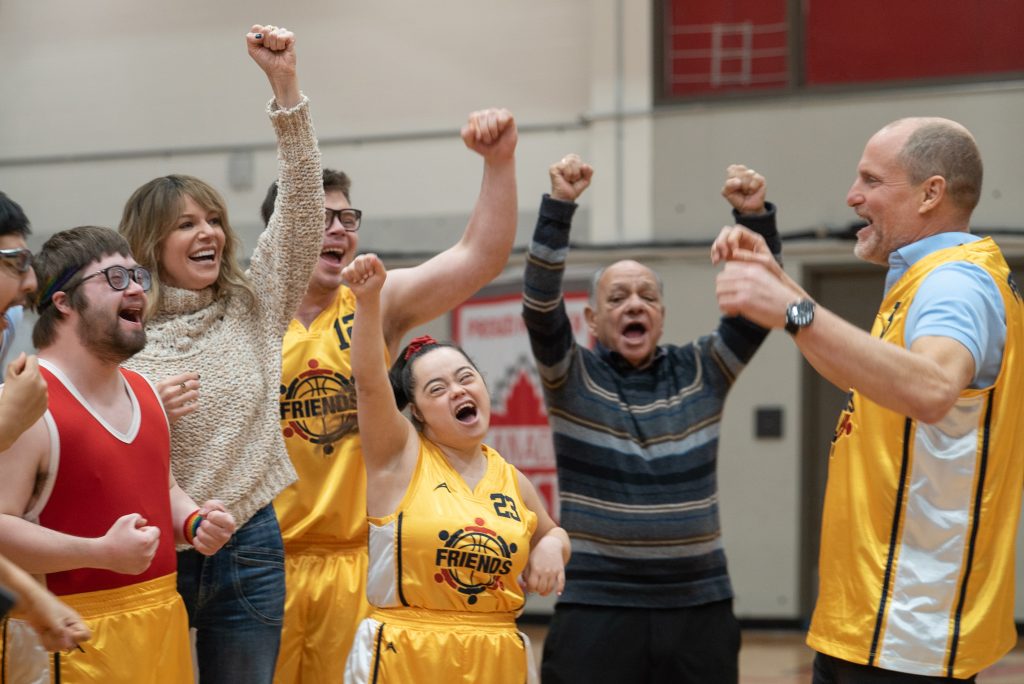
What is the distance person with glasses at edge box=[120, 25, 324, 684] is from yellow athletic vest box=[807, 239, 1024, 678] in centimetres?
150

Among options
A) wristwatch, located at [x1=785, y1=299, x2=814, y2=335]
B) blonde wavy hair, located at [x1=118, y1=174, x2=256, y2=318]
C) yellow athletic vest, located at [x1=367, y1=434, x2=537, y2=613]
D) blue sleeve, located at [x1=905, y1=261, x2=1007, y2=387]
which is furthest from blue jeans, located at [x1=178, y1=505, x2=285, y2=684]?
blue sleeve, located at [x1=905, y1=261, x2=1007, y2=387]

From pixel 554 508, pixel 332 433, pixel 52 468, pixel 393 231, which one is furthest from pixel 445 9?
pixel 52 468

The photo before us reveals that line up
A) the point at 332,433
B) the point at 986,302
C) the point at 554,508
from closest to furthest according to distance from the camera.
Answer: the point at 986,302 < the point at 332,433 < the point at 554,508

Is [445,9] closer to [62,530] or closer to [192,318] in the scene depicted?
[192,318]

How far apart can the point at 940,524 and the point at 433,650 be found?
121 centimetres

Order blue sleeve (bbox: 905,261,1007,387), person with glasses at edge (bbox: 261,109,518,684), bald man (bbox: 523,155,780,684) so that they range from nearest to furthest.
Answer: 1. blue sleeve (bbox: 905,261,1007,387)
2. person with glasses at edge (bbox: 261,109,518,684)
3. bald man (bbox: 523,155,780,684)

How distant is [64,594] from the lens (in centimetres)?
268

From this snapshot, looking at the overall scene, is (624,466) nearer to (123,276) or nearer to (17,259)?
(123,276)

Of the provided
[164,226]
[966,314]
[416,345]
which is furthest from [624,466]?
[164,226]

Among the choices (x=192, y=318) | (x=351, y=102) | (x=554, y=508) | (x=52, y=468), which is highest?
(x=351, y=102)

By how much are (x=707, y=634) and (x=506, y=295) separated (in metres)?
5.10

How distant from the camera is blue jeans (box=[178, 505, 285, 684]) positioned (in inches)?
124

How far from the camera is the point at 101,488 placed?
2.71 metres

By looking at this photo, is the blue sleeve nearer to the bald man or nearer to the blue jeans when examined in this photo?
the bald man
